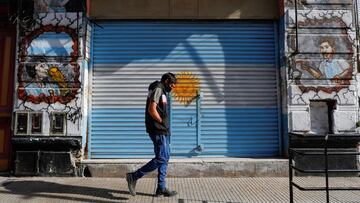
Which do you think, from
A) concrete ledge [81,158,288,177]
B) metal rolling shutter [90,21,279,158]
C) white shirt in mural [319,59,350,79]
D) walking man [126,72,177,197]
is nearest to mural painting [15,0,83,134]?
metal rolling shutter [90,21,279,158]

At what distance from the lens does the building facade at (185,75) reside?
7.45 meters

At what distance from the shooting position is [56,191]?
611 cm

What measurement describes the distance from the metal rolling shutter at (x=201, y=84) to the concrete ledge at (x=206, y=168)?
18.9 inches

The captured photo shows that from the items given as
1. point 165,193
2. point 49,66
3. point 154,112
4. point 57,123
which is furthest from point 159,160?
point 49,66

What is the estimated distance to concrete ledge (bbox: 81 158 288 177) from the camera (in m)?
7.18

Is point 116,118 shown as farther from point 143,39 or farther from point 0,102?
point 0,102

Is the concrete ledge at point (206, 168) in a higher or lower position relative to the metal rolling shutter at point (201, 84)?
lower

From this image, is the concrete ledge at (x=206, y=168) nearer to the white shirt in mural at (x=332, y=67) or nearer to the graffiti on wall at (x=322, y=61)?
the graffiti on wall at (x=322, y=61)

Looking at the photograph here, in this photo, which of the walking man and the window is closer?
the walking man

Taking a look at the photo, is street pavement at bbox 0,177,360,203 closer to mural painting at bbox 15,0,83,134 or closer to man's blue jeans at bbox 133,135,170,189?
man's blue jeans at bbox 133,135,170,189

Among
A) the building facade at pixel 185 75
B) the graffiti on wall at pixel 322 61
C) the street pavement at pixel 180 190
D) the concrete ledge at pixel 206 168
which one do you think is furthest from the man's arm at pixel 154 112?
the graffiti on wall at pixel 322 61

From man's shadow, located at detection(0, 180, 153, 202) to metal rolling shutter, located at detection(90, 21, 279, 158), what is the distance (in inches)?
54.1

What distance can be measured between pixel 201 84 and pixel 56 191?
3595 millimetres

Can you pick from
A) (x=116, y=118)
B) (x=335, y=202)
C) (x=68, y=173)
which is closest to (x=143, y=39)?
(x=116, y=118)
